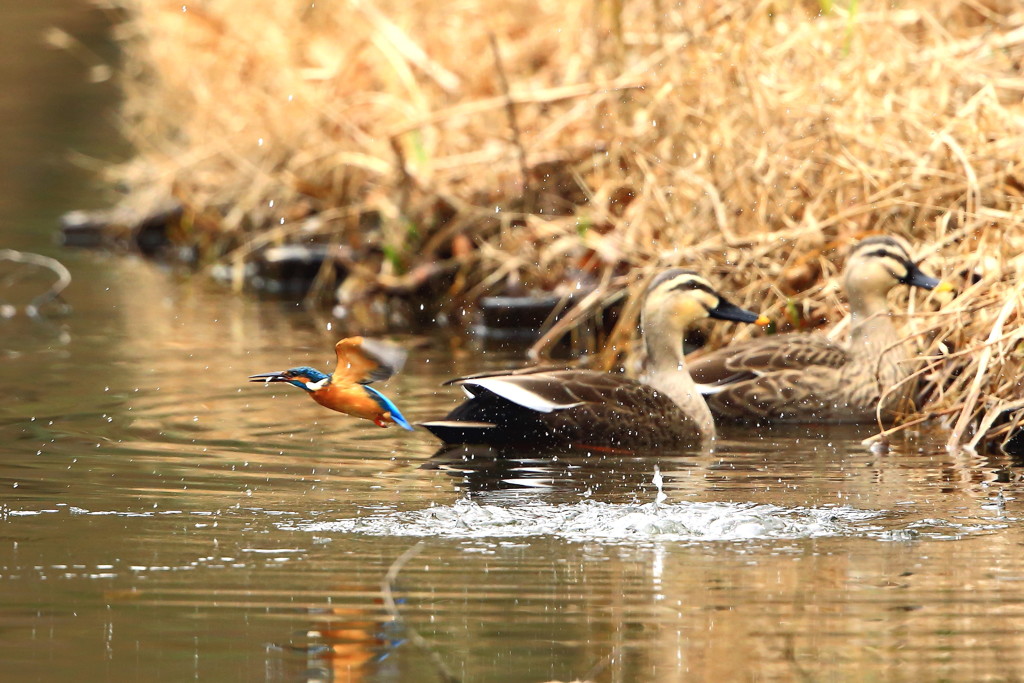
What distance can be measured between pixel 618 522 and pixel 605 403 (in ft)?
6.73

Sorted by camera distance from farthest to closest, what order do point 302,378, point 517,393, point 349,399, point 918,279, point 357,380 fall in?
point 918,279
point 517,393
point 357,380
point 349,399
point 302,378

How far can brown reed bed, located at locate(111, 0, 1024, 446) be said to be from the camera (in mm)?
9414

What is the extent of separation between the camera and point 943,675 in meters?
4.33

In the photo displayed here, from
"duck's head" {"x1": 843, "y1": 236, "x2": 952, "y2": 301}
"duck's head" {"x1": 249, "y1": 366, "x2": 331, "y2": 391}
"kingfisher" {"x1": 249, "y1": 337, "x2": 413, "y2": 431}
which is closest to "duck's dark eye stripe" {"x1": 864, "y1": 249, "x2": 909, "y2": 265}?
"duck's head" {"x1": 843, "y1": 236, "x2": 952, "y2": 301}

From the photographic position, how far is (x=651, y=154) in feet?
36.7

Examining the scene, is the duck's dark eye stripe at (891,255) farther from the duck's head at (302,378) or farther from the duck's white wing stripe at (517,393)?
the duck's head at (302,378)

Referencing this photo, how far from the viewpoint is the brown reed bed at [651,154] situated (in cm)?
941

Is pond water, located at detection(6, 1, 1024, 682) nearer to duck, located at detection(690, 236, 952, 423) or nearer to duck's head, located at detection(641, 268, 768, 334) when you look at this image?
duck, located at detection(690, 236, 952, 423)

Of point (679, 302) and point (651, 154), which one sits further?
point (651, 154)

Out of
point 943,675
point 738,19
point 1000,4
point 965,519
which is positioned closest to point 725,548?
point 965,519

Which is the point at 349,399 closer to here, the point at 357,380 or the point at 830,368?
the point at 357,380

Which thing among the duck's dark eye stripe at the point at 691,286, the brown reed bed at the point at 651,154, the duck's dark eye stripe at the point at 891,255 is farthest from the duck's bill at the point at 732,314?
the brown reed bed at the point at 651,154

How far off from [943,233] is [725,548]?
4231 millimetres

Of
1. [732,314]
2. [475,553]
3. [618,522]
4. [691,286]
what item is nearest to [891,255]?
[732,314]
